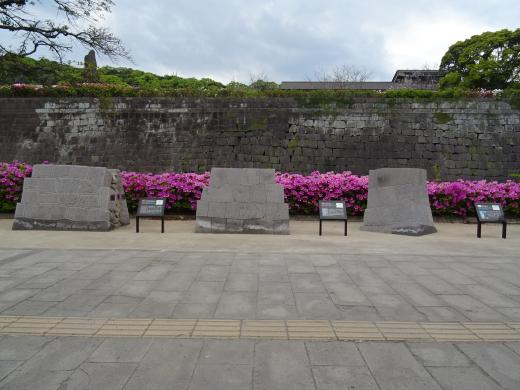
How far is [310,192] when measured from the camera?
11.1 metres

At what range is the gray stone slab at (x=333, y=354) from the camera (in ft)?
8.80

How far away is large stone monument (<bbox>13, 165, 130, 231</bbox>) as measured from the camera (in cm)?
826

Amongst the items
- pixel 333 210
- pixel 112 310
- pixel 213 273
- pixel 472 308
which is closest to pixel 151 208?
pixel 333 210

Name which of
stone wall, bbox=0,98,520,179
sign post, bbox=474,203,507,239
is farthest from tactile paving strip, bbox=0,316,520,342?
stone wall, bbox=0,98,520,179

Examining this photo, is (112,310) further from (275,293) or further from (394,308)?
(394,308)

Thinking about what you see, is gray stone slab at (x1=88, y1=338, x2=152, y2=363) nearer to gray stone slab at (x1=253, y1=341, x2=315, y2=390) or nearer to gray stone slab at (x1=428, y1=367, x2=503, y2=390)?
gray stone slab at (x1=253, y1=341, x2=315, y2=390)

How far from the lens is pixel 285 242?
7141 millimetres

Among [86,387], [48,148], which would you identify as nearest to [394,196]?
[86,387]

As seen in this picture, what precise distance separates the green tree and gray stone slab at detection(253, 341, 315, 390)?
1043 inches

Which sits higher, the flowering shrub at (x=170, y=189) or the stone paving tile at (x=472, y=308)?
the flowering shrub at (x=170, y=189)

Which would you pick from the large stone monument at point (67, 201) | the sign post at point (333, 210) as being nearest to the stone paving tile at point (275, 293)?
the sign post at point (333, 210)

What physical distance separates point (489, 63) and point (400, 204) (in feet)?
73.0

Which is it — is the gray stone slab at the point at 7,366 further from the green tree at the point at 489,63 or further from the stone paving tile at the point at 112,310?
the green tree at the point at 489,63

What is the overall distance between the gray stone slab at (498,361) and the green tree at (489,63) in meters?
25.9
